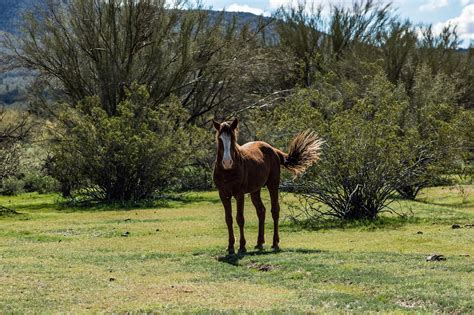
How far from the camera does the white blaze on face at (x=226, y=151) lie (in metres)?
12.5

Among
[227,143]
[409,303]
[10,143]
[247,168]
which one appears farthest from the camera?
[10,143]

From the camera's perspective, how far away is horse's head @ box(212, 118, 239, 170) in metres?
12.6

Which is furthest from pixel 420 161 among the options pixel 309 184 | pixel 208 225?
pixel 208 225

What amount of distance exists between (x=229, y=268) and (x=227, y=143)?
2265mm

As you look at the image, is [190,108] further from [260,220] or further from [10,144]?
[260,220]

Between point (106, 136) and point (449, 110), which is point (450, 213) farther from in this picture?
point (106, 136)

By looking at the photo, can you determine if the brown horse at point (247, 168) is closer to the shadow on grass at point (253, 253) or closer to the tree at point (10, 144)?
the shadow on grass at point (253, 253)

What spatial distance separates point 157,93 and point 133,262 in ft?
74.3

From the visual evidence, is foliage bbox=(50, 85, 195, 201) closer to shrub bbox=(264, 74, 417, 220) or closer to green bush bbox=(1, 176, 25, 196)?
green bush bbox=(1, 176, 25, 196)

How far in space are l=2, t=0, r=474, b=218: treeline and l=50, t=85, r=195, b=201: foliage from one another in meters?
0.06

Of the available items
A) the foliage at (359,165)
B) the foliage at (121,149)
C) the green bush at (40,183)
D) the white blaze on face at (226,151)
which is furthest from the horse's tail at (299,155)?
the green bush at (40,183)

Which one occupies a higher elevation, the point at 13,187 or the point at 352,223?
the point at 352,223

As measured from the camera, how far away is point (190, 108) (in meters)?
39.2

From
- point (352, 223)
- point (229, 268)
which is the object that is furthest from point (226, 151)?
point (352, 223)
